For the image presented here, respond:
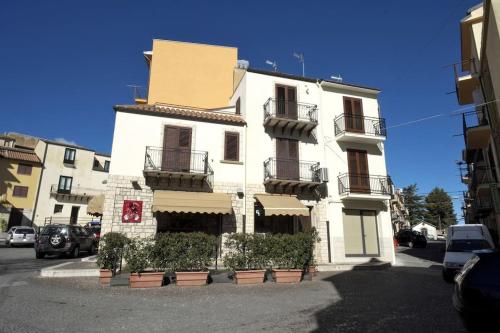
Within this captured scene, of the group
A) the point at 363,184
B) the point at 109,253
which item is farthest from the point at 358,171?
the point at 109,253

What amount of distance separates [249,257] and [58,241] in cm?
1293

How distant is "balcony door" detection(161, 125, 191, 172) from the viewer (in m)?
16.4

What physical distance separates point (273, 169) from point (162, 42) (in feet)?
43.0

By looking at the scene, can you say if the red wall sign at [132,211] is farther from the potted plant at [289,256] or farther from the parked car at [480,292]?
the parked car at [480,292]

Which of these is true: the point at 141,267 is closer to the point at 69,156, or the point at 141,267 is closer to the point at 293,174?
the point at 293,174

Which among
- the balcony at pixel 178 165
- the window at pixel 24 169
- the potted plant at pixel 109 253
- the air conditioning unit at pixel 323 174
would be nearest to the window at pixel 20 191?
the window at pixel 24 169

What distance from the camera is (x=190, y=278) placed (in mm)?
11117

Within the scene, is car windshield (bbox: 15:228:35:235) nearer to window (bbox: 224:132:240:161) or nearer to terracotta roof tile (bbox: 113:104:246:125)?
terracotta roof tile (bbox: 113:104:246:125)

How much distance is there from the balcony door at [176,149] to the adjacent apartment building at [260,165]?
0.05 m

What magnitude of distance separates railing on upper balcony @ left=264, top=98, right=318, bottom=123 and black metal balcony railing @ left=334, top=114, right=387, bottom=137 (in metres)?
1.62

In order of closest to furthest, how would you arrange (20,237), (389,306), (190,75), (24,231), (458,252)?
1. (389,306)
2. (458,252)
3. (190,75)
4. (20,237)
5. (24,231)

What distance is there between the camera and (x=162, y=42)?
23188 millimetres

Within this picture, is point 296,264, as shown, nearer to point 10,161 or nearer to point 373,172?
point 373,172

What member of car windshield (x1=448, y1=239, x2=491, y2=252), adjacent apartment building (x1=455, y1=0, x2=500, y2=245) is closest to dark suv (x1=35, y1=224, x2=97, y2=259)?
car windshield (x1=448, y1=239, x2=491, y2=252)
